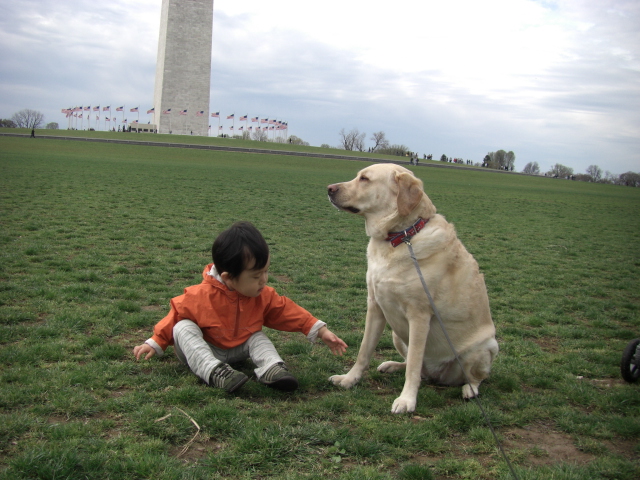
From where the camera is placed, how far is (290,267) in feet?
29.6

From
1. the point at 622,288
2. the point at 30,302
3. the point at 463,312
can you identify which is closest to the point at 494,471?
the point at 463,312

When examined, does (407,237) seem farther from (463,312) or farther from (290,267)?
(290,267)

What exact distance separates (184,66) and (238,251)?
7890cm

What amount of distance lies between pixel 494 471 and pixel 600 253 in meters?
11.9

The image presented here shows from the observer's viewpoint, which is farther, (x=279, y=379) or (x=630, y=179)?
(x=630, y=179)

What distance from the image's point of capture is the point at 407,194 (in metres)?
4.18

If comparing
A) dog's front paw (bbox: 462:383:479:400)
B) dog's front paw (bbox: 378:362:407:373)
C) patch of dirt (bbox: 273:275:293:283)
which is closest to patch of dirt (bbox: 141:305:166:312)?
patch of dirt (bbox: 273:275:293:283)

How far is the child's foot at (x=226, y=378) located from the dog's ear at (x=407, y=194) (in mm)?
1802

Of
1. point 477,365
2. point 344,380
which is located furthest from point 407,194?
point 344,380

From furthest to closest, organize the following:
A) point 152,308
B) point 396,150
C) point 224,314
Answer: point 396,150 < point 152,308 < point 224,314

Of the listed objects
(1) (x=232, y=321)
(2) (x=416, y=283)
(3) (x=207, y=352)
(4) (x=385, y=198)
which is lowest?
(3) (x=207, y=352)

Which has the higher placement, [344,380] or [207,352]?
[207,352]

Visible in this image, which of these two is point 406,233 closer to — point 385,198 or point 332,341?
Result: point 385,198

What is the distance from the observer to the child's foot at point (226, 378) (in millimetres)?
3914
